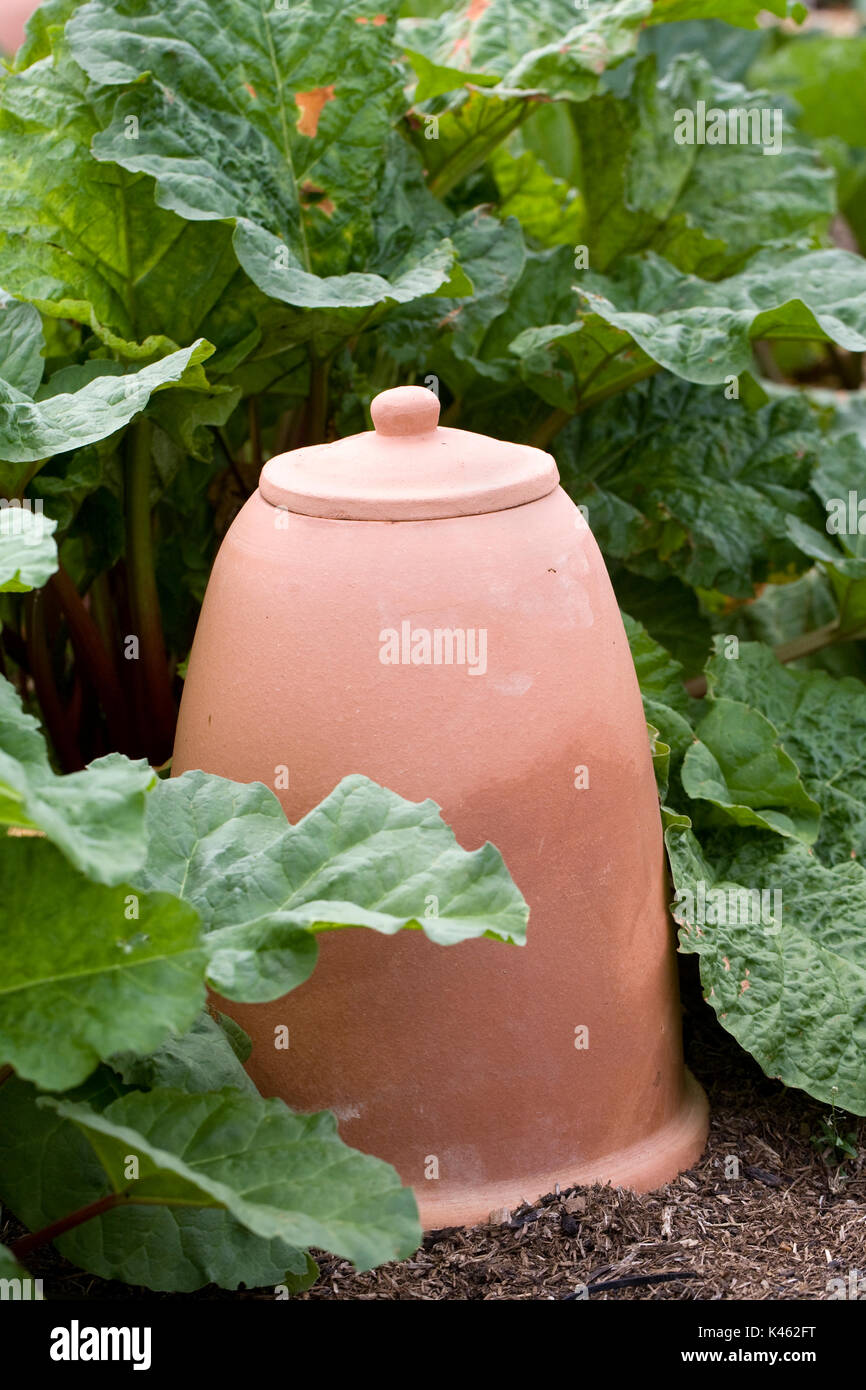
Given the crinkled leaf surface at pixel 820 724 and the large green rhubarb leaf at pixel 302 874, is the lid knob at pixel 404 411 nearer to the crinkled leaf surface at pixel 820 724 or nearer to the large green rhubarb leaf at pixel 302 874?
the large green rhubarb leaf at pixel 302 874

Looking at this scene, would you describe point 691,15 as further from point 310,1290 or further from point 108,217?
point 310,1290

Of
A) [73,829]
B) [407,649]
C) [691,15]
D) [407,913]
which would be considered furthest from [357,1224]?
[691,15]

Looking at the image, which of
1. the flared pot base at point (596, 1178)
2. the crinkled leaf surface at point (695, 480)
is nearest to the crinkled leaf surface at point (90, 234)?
the crinkled leaf surface at point (695, 480)

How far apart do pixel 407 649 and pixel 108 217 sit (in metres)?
0.94

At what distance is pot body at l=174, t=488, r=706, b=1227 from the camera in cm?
174

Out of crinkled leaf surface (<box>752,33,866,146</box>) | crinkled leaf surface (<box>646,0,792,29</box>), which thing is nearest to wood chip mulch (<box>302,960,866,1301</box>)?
crinkled leaf surface (<box>646,0,792,29</box>)

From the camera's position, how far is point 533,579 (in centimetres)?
178

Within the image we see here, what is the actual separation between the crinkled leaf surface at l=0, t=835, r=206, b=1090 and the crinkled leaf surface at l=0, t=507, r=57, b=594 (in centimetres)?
27

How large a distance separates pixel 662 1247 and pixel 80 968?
2.63 ft

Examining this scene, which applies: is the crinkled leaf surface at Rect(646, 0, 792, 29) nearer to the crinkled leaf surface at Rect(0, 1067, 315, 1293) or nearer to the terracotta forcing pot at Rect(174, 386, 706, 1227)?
the terracotta forcing pot at Rect(174, 386, 706, 1227)

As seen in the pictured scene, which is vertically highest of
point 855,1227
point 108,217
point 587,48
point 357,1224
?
point 587,48

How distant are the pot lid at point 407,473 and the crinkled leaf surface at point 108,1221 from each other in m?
0.68

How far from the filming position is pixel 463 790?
5.68 feet

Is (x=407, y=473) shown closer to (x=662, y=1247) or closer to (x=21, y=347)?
(x=21, y=347)
